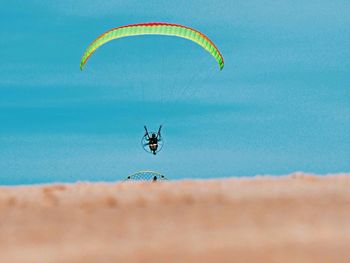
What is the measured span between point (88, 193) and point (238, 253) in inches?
247

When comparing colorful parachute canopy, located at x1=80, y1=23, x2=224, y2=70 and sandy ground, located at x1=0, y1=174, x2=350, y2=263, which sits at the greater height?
colorful parachute canopy, located at x1=80, y1=23, x2=224, y2=70

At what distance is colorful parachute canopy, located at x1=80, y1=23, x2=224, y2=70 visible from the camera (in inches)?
1024

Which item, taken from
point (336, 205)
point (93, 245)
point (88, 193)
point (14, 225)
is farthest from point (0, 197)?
point (336, 205)

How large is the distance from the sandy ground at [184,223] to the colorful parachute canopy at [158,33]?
10.4m

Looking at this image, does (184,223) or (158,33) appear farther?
(158,33)

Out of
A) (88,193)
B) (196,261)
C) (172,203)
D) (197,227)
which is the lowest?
(196,261)

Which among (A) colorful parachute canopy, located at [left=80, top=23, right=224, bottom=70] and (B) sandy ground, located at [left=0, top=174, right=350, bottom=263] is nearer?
(B) sandy ground, located at [left=0, top=174, right=350, bottom=263]

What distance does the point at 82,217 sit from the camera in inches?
523

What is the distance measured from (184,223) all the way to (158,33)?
14847 mm

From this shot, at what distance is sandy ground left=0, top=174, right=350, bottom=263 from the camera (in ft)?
34.6

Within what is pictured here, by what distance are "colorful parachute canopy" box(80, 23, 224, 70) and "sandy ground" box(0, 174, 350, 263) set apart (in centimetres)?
1040

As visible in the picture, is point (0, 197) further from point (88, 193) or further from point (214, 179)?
point (214, 179)

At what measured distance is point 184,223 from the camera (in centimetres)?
1205

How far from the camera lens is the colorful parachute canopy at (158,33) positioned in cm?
2600
